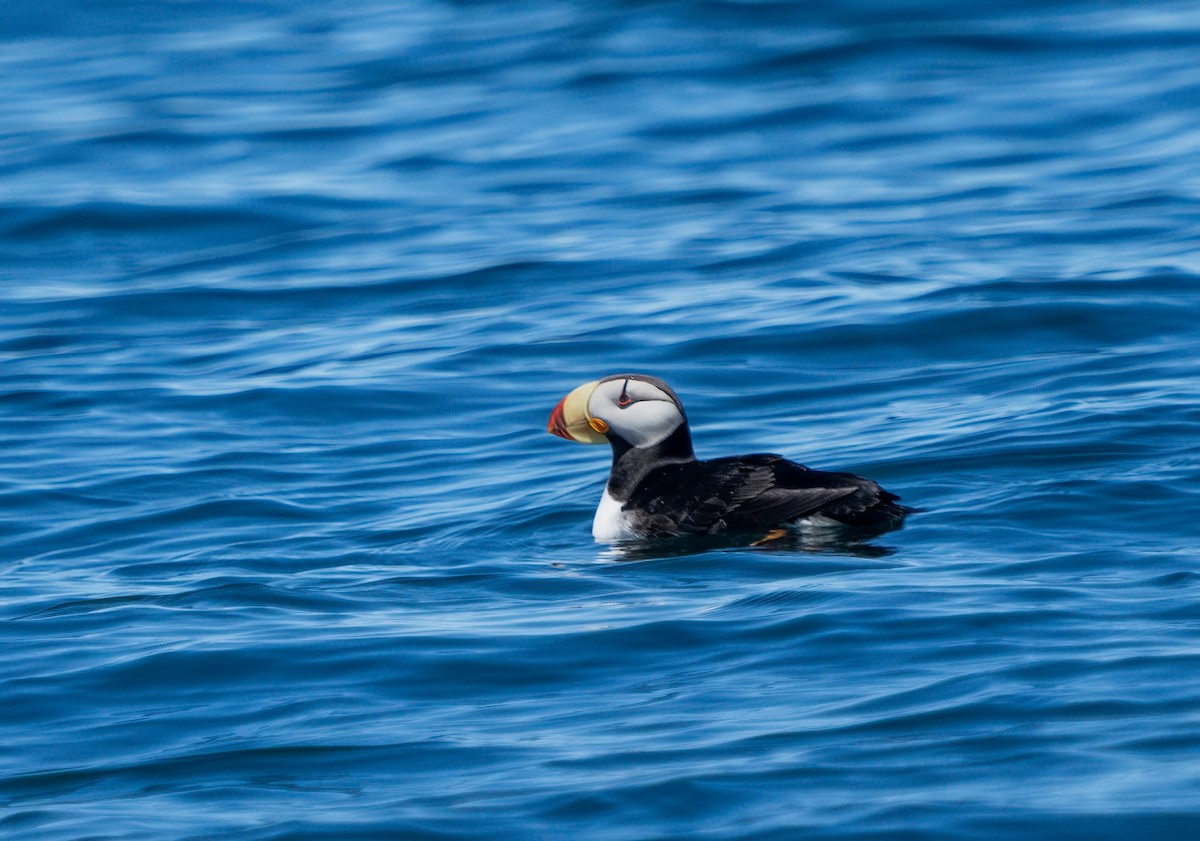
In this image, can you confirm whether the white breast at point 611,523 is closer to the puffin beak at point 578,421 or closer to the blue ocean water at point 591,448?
the blue ocean water at point 591,448

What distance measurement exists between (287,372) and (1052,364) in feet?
15.4

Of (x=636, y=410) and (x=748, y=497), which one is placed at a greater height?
(x=636, y=410)

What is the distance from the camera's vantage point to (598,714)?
561 cm

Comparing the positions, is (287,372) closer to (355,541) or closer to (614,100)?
(355,541)

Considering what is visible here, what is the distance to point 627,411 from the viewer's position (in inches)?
339

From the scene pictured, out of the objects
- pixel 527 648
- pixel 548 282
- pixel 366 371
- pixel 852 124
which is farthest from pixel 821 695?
pixel 852 124

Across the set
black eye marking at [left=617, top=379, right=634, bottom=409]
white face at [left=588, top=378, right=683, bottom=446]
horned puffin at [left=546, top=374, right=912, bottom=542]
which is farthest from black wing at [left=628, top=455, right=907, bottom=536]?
black eye marking at [left=617, top=379, right=634, bottom=409]

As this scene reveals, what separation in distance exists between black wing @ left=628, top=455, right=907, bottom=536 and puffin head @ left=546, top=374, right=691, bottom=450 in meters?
0.29

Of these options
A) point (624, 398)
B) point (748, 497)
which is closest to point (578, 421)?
point (624, 398)

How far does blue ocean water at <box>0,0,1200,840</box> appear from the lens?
16.9 ft

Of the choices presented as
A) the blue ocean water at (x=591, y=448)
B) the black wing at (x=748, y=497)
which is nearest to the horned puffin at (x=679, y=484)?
the black wing at (x=748, y=497)

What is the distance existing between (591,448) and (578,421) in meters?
1.97

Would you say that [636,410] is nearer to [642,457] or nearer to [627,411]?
[627,411]

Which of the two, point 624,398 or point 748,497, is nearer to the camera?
point 748,497
